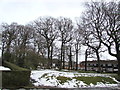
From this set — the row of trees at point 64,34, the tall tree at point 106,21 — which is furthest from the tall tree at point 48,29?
the tall tree at point 106,21

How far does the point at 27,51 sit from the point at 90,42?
11.2 meters

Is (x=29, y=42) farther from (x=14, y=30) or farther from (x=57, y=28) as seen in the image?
(x=57, y=28)

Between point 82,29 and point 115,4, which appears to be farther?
point 82,29

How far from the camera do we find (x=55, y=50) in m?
40.9

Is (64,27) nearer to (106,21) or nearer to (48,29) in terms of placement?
(48,29)

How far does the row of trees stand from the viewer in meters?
25.3

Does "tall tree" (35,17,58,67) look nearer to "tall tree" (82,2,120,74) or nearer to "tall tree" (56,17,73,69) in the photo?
"tall tree" (56,17,73,69)

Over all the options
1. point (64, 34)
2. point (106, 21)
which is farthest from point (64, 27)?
point (106, 21)

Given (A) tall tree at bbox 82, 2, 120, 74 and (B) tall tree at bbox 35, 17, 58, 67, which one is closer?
(A) tall tree at bbox 82, 2, 120, 74

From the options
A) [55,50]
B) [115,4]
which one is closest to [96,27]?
[115,4]

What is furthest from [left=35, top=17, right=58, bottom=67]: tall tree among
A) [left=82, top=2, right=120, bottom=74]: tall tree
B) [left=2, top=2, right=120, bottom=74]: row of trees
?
[left=82, top=2, right=120, bottom=74]: tall tree

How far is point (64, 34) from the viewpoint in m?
38.1

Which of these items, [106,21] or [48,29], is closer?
[106,21]

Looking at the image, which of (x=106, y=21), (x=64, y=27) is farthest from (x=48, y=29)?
(x=106, y=21)
